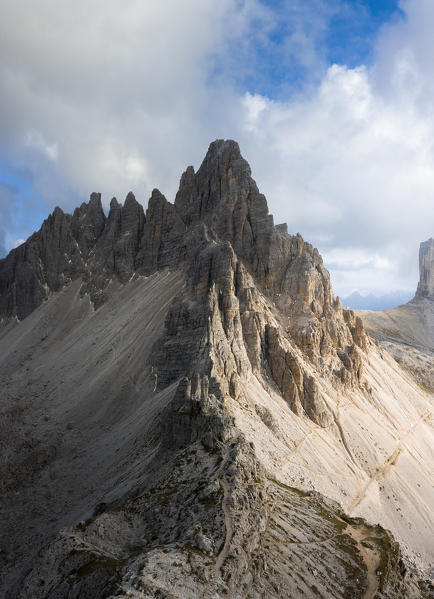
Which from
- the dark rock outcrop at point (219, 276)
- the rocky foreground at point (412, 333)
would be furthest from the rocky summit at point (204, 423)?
the rocky foreground at point (412, 333)

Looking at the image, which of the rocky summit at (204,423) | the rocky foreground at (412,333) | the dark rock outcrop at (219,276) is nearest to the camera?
the rocky summit at (204,423)

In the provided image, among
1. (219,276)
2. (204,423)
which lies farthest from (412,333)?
(204,423)

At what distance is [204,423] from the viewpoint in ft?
120

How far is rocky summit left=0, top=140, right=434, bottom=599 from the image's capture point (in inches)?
908

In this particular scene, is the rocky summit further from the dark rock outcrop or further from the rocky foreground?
the rocky foreground

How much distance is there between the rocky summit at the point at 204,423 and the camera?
23062 millimetres

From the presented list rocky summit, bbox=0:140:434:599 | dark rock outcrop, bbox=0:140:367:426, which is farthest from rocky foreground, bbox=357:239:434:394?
dark rock outcrop, bbox=0:140:367:426

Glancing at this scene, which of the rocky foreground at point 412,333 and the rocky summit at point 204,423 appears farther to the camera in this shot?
the rocky foreground at point 412,333

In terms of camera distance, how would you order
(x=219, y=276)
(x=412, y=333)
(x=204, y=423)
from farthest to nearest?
(x=412, y=333) → (x=219, y=276) → (x=204, y=423)

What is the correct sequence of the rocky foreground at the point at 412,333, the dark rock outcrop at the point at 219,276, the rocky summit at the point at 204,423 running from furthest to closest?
the rocky foreground at the point at 412,333 → the dark rock outcrop at the point at 219,276 → the rocky summit at the point at 204,423

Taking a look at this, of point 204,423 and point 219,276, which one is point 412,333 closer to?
point 219,276

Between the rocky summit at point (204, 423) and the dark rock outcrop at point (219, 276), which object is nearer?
the rocky summit at point (204, 423)

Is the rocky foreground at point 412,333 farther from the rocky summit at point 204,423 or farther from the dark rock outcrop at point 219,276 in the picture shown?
the dark rock outcrop at point 219,276

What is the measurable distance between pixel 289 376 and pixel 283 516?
32.2 m
